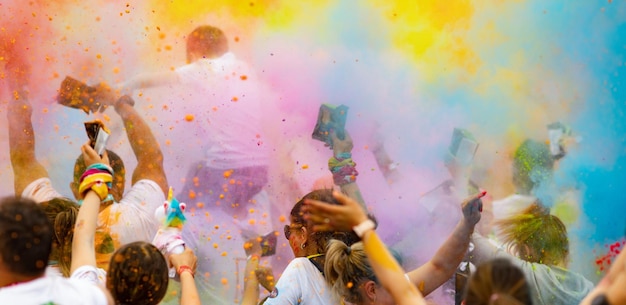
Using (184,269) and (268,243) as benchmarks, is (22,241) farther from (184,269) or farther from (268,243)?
(268,243)

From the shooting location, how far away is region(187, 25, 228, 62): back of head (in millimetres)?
5750

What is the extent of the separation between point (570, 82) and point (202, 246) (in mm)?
2939

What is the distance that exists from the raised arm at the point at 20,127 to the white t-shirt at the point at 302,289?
2.39 meters

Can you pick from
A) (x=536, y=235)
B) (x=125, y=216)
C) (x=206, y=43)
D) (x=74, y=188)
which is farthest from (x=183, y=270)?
(x=536, y=235)

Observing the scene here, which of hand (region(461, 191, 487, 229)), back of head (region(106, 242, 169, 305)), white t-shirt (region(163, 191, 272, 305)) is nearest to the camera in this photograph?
back of head (region(106, 242, 169, 305))

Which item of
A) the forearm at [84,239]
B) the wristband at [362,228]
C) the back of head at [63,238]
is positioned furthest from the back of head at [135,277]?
the back of head at [63,238]

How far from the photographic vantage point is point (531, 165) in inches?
237

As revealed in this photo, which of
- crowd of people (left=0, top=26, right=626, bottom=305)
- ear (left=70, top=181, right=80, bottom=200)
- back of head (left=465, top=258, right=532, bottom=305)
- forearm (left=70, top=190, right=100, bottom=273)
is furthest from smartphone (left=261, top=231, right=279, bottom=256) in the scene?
back of head (left=465, top=258, right=532, bottom=305)

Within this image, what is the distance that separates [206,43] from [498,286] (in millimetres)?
3697

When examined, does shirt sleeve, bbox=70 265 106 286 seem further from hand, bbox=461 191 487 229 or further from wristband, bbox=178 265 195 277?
hand, bbox=461 191 487 229

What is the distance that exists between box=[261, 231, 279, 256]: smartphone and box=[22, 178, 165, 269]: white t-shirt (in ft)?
2.45

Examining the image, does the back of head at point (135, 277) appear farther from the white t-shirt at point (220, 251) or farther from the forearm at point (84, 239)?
the white t-shirt at point (220, 251)

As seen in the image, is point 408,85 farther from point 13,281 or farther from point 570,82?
point 13,281

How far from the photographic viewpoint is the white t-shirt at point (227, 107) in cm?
573
